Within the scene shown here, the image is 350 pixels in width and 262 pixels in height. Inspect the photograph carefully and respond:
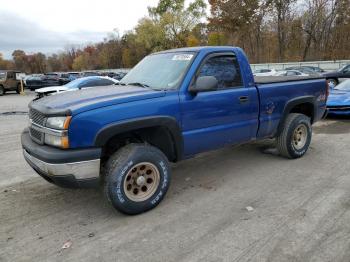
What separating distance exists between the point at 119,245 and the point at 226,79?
2.65m

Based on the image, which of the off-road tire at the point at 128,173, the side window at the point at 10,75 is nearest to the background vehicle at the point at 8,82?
the side window at the point at 10,75

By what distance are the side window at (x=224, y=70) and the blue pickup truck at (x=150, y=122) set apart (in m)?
0.01

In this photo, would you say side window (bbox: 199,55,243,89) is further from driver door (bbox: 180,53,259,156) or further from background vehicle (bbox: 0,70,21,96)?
background vehicle (bbox: 0,70,21,96)

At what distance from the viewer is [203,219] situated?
3.82 meters

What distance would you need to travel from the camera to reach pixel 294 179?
4.99 m

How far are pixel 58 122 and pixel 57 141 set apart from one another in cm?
20

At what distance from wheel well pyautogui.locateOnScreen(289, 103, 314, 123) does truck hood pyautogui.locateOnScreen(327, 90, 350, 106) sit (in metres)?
4.07

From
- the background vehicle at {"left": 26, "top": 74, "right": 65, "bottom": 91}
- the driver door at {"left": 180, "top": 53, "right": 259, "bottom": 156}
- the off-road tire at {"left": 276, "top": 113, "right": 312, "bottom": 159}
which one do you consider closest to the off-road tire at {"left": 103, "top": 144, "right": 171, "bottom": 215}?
the driver door at {"left": 180, "top": 53, "right": 259, "bottom": 156}

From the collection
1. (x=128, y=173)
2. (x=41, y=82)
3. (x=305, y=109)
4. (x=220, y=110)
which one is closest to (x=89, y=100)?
(x=128, y=173)

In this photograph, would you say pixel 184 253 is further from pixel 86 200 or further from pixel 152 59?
pixel 152 59

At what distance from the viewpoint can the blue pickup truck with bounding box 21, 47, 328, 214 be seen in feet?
11.6

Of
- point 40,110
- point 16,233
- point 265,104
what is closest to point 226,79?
point 265,104

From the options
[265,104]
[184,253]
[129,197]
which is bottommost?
[184,253]

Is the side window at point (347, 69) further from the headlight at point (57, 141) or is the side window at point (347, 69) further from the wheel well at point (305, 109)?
the headlight at point (57, 141)
